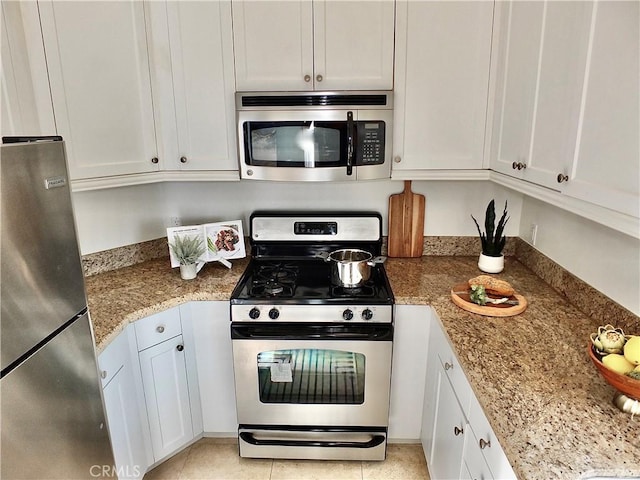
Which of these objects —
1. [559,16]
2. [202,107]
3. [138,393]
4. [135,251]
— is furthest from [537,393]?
[135,251]

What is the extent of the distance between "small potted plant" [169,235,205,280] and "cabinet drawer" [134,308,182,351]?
0.22m

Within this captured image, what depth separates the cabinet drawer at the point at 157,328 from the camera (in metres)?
1.86

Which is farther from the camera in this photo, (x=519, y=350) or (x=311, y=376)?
(x=311, y=376)

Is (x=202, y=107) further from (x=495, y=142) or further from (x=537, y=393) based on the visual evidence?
(x=537, y=393)

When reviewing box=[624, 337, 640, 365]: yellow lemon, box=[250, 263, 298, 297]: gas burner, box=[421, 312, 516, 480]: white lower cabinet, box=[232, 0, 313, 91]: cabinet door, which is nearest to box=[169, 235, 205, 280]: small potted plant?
box=[250, 263, 298, 297]: gas burner

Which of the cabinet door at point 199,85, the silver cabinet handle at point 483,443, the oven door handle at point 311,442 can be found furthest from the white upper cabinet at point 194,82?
the silver cabinet handle at point 483,443

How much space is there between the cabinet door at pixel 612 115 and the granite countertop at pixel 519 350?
53cm

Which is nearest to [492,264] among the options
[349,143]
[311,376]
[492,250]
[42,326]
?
[492,250]

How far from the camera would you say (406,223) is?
244cm

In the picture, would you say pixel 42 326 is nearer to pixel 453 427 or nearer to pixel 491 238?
pixel 453 427

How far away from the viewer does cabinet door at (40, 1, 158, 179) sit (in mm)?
1689

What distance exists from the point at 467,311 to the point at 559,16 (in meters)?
1.10

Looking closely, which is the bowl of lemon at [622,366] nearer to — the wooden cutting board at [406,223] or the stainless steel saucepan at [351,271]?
the stainless steel saucepan at [351,271]

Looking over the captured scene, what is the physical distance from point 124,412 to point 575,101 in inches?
77.9
